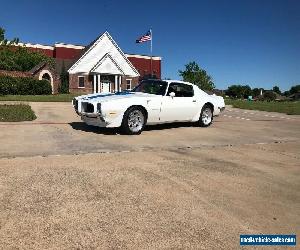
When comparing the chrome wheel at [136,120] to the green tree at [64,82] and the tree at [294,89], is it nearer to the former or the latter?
the green tree at [64,82]

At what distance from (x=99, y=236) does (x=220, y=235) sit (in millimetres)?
1089

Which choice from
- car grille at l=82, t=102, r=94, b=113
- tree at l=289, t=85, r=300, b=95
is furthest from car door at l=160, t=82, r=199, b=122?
tree at l=289, t=85, r=300, b=95

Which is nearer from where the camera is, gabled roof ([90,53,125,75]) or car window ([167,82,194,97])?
car window ([167,82,194,97])

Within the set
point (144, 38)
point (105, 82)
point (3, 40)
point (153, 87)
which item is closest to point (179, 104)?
point (153, 87)

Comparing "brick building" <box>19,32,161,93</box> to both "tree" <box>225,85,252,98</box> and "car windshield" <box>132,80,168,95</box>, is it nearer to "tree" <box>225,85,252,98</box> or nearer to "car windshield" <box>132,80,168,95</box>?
"car windshield" <box>132,80,168,95</box>

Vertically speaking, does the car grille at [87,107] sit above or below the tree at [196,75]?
below

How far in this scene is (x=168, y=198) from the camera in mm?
3850

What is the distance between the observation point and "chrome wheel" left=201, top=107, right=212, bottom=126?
10641 millimetres

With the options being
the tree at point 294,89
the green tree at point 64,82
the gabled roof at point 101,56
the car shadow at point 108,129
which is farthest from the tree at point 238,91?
the car shadow at point 108,129

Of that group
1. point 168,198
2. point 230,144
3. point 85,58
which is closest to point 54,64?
point 85,58

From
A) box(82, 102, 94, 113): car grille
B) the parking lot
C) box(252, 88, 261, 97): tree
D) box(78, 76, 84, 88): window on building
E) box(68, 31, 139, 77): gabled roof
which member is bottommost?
the parking lot

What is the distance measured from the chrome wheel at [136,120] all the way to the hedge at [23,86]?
2695 cm

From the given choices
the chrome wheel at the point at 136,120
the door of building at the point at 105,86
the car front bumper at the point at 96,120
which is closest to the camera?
the car front bumper at the point at 96,120

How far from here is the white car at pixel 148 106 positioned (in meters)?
8.08
